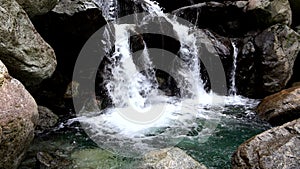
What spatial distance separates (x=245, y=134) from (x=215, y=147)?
1.15 meters

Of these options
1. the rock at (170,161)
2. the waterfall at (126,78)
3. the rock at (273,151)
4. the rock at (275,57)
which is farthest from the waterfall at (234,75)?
the rock at (170,161)

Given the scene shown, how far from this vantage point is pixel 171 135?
7.43 metres

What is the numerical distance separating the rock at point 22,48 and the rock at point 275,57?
22.3 feet

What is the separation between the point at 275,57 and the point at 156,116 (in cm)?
450

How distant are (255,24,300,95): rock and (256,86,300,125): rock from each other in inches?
71.9

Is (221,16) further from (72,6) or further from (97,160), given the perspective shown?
(97,160)

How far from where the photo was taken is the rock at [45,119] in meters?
7.64

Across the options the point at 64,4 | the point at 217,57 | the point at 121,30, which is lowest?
the point at 217,57

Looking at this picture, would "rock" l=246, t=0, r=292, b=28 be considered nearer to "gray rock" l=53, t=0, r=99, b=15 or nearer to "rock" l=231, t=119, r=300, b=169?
"gray rock" l=53, t=0, r=99, b=15

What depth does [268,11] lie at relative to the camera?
10.8 metres

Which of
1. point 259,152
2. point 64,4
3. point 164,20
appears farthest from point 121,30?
point 259,152

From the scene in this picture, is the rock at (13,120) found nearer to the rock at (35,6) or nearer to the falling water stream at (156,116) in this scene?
the falling water stream at (156,116)

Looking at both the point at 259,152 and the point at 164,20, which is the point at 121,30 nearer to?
the point at 164,20

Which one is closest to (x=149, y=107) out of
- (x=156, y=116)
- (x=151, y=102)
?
(x=151, y=102)
